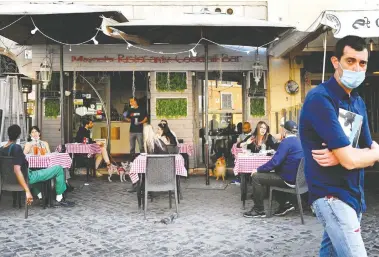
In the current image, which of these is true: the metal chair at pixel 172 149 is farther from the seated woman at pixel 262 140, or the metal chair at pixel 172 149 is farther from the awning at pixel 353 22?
the awning at pixel 353 22

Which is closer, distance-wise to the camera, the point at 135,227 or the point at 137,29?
the point at 135,227

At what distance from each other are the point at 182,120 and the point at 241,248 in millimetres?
7403

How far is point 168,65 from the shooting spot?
12.0 metres

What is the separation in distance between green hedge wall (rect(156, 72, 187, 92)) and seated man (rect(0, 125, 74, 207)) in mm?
5434

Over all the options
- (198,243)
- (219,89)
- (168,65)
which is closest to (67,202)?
(198,243)

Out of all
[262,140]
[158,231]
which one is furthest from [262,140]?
[158,231]

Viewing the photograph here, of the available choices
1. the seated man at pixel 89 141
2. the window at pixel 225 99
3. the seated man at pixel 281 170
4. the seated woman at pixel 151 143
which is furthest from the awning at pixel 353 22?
the seated man at pixel 89 141

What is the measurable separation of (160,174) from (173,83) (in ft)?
19.4

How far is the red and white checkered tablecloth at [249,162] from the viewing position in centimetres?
694

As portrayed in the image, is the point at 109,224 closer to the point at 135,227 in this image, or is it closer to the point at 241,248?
the point at 135,227

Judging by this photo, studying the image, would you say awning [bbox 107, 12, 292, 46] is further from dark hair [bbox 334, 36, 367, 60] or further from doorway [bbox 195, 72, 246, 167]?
dark hair [bbox 334, 36, 367, 60]

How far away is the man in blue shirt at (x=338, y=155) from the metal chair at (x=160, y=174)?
13.1ft

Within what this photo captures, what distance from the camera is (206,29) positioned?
9367mm

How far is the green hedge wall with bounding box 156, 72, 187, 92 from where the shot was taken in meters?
12.0
